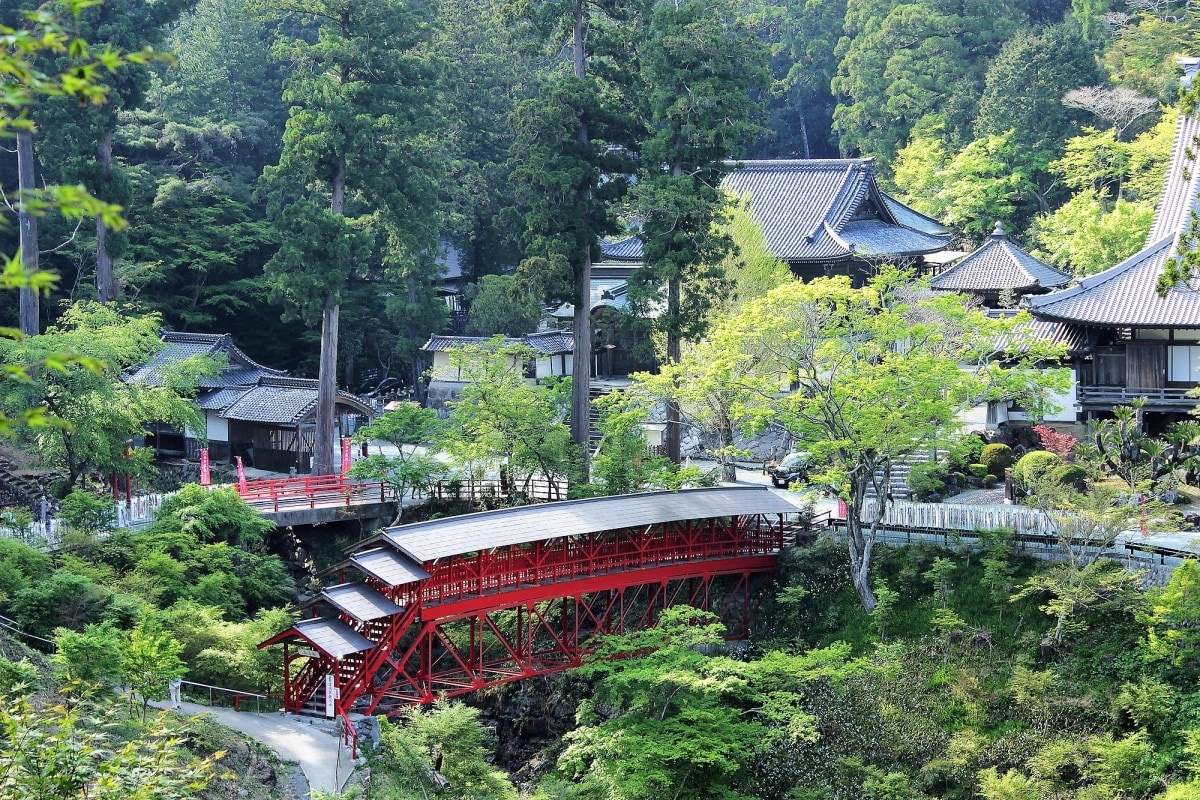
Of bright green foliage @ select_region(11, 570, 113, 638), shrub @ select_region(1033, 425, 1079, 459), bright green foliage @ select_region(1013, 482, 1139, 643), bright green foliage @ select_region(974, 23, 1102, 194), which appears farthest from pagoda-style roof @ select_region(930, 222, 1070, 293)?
bright green foliage @ select_region(11, 570, 113, 638)

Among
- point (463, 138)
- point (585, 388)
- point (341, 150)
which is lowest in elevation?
point (585, 388)

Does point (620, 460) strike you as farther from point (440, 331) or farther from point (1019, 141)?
point (1019, 141)

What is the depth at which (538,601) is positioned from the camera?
1094 inches

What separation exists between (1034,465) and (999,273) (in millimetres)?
15933

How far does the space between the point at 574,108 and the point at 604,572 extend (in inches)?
507

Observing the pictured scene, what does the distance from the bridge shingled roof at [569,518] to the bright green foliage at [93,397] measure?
861 cm

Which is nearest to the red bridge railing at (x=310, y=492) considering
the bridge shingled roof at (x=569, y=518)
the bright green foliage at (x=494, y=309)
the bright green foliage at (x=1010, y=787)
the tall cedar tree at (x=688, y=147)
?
the bridge shingled roof at (x=569, y=518)

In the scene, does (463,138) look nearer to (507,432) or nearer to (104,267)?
(104,267)

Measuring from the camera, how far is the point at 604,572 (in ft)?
93.3

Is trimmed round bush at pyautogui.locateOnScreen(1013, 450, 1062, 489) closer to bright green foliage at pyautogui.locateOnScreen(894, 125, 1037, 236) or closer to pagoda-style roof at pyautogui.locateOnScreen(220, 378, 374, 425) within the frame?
pagoda-style roof at pyautogui.locateOnScreen(220, 378, 374, 425)

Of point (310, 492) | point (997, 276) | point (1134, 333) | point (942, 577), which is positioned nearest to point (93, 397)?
point (310, 492)

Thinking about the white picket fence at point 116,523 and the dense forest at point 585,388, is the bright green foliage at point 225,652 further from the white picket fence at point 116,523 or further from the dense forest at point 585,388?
the white picket fence at point 116,523

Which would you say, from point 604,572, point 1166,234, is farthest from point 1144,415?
point 604,572

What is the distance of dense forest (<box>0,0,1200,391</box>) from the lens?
119ft
